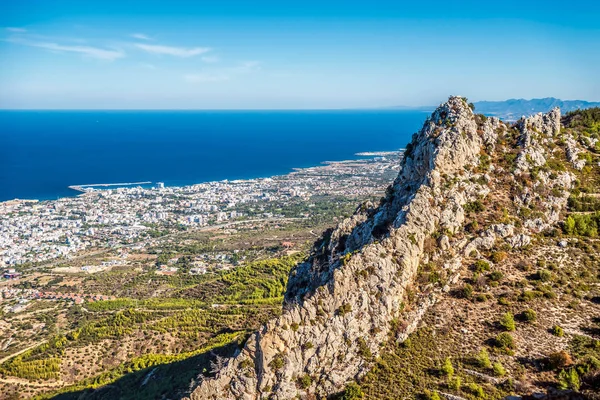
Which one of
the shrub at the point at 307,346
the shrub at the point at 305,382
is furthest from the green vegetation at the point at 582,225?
the shrub at the point at 305,382

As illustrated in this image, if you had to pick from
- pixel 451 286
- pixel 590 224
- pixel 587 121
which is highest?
pixel 587 121

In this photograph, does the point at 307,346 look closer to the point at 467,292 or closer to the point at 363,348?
the point at 363,348

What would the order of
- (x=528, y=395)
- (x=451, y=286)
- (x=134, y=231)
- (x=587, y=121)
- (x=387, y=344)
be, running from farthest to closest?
1. (x=134, y=231)
2. (x=587, y=121)
3. (x=451, y=286)
4. (x=387, y=344)
5. (x=528, y=395)

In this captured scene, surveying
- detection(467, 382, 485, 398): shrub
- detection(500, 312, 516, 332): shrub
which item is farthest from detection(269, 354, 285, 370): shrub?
detection(500, 312, 516, 332): shrub

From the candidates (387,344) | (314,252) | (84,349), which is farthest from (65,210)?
(387,344)

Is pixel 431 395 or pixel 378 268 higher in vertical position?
pixel 378 268

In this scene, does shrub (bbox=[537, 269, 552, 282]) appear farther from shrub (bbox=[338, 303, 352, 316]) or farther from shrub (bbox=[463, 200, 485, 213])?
shrub (bbox=[338, 303, 352, 316])

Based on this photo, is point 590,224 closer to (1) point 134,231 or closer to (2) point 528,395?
(2) point 528,395

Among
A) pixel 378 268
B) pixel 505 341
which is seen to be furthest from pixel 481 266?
pixel 378 268
